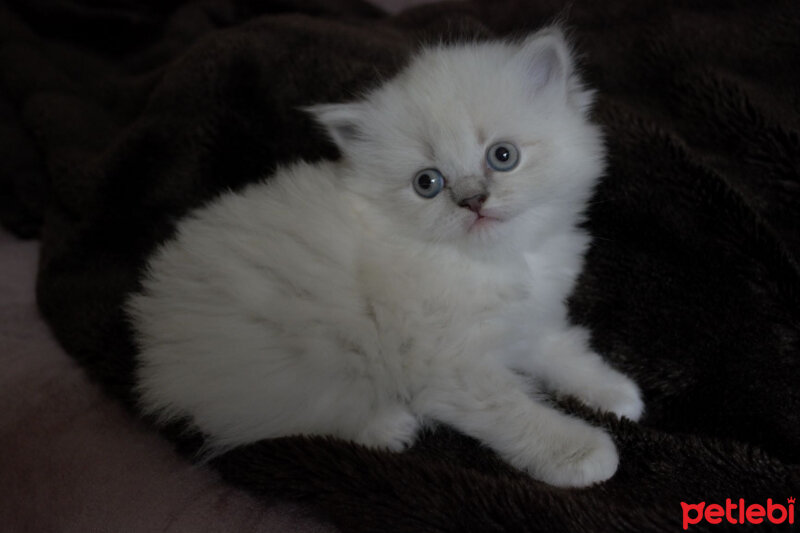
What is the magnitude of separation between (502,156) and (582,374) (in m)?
0.51

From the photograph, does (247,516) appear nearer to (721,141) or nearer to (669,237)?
(669,237)

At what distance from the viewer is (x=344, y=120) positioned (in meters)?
1.25

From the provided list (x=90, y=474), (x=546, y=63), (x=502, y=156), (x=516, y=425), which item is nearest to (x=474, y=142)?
(x=502, y=156)

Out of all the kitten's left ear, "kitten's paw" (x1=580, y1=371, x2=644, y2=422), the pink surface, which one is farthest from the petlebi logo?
the kitten's left ear

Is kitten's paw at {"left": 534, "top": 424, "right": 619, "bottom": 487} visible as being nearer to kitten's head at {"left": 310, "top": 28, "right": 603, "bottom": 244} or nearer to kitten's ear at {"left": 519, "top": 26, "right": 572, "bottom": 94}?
kitten's head at {"left": 310, "top": 28, "right": 603, "bottom": 244}

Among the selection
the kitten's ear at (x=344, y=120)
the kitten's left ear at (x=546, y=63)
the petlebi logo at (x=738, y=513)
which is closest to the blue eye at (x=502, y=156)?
the kitten's left ear at (x=546, y=63)

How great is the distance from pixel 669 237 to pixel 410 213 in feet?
2.13

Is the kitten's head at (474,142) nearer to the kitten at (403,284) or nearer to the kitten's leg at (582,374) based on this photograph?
the kitten at (403,284)

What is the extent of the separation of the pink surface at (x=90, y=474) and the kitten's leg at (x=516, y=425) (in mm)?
297

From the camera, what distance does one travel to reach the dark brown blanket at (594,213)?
1.00m

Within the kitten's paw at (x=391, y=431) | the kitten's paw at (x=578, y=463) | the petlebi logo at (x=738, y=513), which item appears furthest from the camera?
the kitten's paw at (x=391, y=431)

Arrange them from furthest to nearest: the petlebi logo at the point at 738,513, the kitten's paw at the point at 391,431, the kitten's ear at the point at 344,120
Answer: the kitten's ear at the point at 344,120 → the kitten's paw at the point at 391,431 → the petlebi logo at the point at 738,513

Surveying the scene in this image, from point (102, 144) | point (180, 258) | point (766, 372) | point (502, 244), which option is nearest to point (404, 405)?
point (502, 244)

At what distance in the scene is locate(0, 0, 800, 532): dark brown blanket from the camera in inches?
39.5
